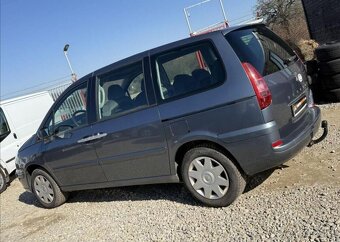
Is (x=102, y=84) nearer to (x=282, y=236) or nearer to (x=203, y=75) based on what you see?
(x=203, y=75)

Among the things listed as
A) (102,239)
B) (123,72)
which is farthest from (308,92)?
(102,239)

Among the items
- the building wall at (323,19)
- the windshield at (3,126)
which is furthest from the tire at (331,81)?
the windshield at (3,126)

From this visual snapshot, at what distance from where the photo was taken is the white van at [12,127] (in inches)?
381

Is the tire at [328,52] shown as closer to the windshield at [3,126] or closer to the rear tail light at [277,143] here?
the rear tail light at [277,143]

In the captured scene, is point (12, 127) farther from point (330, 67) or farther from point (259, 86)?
point (259, 86)

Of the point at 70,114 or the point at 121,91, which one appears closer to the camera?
the point at 121,91

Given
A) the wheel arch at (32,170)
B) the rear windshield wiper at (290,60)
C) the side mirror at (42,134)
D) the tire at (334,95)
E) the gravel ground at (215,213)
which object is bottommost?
the gravel ground at (215,213)

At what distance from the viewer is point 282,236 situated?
374 centimetres

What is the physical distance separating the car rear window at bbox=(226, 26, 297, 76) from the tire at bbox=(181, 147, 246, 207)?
3.51ft

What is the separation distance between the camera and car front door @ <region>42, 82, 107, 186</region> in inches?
228

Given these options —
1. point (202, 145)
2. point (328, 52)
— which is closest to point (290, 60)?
point (202, 145)

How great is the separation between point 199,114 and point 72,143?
2.32m

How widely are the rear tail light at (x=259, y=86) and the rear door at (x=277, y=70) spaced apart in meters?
0.07

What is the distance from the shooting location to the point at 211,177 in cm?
465
